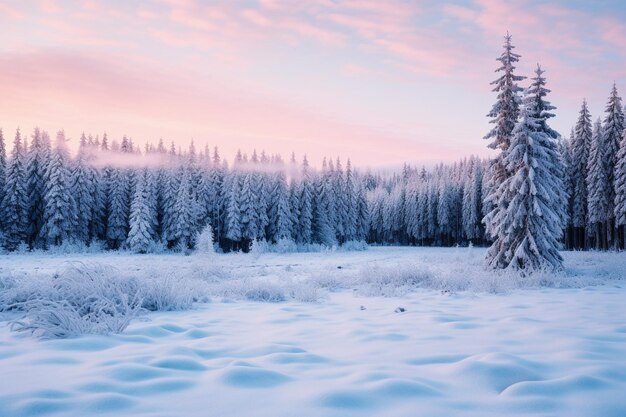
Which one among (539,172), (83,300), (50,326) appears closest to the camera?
(50,326)

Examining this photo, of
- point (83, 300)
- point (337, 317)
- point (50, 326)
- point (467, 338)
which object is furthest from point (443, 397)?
point (83, 300)

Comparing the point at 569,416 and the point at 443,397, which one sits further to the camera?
the point at 443,397

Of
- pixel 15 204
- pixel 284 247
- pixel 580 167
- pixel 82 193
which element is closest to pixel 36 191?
pixel 15 204

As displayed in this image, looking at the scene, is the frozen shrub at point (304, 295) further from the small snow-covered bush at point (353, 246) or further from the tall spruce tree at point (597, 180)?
the small snow-covered bush at point (353, 246)

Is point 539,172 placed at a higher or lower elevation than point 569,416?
higher

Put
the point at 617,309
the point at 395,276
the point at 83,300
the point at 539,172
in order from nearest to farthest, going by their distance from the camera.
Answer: the point at 83,300 < the point at 617,309 < the point at 395,276 < the point at 539,172

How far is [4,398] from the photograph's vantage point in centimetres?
315

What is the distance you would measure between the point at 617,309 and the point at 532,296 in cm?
240

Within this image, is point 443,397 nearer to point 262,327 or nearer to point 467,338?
point 467,338

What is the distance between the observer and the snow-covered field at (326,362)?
3.15 metres

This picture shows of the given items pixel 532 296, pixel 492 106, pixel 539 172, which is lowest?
pixel 532 296

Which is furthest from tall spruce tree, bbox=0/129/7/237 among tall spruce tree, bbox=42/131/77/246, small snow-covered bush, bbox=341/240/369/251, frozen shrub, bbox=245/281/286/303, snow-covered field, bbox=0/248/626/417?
snow-covered field, bbox=0/248/626/417

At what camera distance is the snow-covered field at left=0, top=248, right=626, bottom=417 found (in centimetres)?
315

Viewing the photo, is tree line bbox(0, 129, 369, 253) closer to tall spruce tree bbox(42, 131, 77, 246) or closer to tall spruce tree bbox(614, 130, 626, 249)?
tall spruce tree bbox(42, 131, 77, 246)
